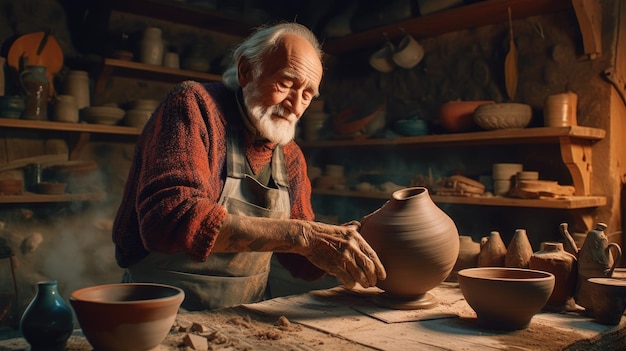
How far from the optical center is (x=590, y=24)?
326 cm

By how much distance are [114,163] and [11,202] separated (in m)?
0.85

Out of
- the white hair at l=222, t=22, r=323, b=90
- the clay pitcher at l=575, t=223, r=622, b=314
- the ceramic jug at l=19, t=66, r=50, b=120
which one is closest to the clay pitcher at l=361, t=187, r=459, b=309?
the clay pitcher at l=575, t=223, r=622, b=314

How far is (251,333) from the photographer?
1.53m

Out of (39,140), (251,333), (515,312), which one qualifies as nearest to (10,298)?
(39,140)


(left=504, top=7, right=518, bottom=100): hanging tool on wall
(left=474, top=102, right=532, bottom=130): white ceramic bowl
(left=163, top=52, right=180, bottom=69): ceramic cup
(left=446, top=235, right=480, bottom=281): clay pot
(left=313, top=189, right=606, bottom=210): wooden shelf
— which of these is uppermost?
(left=163, top=52, right=180, bottom=69): ceramic cup

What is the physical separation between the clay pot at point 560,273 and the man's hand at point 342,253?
62cm

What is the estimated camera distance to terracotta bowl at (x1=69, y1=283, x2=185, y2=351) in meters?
1.20

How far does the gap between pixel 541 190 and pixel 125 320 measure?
106 inches

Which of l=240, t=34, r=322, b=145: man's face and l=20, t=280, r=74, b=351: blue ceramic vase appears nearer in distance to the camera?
l=20, t=280, r=74, b=351: blue ceramic vase

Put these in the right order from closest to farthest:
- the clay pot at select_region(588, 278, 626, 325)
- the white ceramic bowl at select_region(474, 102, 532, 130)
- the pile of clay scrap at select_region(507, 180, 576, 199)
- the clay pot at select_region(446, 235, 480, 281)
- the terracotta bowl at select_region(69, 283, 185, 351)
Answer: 1. the terracotta bowl at select_region(69, 283, 185, 351)
2. the clay pot at select_region(588, 278, 626, 325)
3. the clay pot at select_region(446, 235, 480, 281)
4. the pile of clay scrap at select_region(507, 180, 576, 199)
5. the white ceramic bowl at select_region(474, 102, 532, 130)

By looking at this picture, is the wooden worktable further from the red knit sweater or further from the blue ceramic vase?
the red knit sweater

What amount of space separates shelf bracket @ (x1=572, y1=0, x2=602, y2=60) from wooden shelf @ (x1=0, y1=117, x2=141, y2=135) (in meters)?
3.11

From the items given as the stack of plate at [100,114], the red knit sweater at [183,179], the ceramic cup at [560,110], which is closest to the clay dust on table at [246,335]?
the red knit sweater at [183,179]

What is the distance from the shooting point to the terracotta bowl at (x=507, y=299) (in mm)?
1579
